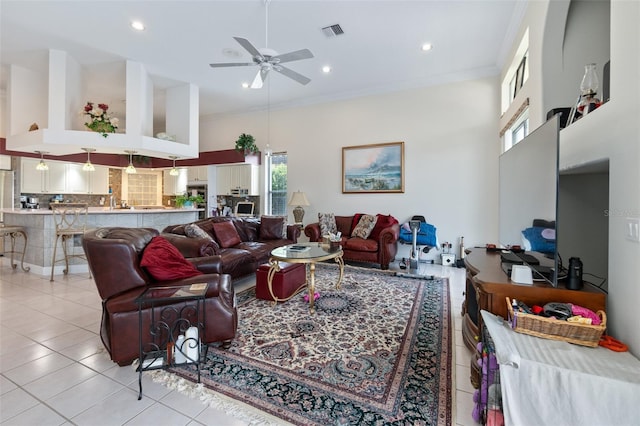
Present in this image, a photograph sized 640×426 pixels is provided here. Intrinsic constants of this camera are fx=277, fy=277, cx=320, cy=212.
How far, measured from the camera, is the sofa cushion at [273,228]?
5.24 m

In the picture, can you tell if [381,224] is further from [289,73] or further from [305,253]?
[289,73]

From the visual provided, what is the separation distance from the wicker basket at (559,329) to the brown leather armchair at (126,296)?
1963 mm

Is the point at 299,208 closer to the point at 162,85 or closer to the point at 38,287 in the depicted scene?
the point at 162,85

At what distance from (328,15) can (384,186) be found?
3.23m

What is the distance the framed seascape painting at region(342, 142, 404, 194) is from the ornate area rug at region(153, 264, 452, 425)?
2.91 meters

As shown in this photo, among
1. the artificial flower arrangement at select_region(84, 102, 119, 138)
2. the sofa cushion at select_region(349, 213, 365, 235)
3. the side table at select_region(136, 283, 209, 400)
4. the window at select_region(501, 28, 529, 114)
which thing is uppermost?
the window at select_region(501, 28, 529, 114)

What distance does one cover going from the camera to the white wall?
5.02 meters

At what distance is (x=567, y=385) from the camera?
3.79ft

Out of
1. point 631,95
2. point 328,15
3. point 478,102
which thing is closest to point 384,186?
point 478,102

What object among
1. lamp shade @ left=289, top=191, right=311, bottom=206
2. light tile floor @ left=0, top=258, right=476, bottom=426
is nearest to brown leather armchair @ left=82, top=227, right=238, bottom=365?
light tile floor @ left=0, top=258, right=476, bottom=426

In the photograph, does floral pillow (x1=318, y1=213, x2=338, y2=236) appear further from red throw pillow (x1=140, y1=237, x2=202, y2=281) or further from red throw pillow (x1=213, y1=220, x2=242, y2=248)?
red throw pillow (x1=140, y1=237, x2=202, y2=281)

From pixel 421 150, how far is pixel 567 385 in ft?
15.9

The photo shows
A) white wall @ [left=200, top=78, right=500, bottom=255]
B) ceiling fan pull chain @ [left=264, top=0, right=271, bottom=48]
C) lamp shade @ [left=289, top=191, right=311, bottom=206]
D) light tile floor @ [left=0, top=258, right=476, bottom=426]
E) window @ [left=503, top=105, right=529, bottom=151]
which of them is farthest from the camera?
lamp shade @ [left=289, top=191, right=311, bottom=206]

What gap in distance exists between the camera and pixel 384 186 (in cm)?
577
